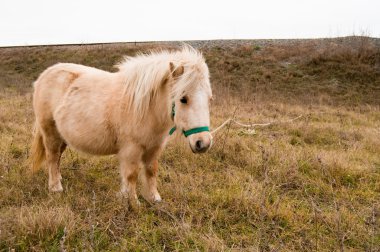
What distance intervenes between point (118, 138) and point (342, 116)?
7.99 m

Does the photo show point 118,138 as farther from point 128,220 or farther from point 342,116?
point 342,116

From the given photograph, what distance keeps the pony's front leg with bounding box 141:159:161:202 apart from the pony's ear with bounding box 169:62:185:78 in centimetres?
118

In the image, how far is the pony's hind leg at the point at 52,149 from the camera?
12.3 feet

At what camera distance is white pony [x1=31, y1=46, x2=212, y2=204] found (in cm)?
259

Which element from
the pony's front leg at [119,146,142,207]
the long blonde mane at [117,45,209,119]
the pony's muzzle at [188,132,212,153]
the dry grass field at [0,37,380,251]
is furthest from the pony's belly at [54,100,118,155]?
the pony's muzzle at [188,132,212,153]

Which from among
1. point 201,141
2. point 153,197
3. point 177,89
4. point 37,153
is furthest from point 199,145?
point 37,153

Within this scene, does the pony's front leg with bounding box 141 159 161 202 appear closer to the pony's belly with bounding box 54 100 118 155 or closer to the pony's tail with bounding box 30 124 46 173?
the pony's belly with bounding box 54 100 118 155

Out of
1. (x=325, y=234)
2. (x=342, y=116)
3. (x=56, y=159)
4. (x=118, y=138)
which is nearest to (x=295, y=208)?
(x=325, y=234)

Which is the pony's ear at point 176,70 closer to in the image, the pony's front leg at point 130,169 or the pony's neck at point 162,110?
the pony's neck at point 162,110

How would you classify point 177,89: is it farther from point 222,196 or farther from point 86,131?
point 222,196

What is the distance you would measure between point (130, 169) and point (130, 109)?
25.5 inches

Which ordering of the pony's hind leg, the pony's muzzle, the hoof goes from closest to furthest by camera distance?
the pony's muzzle
the hoof
the pony's hind leg

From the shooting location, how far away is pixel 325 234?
2873 millimetres

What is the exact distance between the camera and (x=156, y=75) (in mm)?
2883
